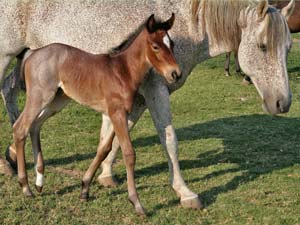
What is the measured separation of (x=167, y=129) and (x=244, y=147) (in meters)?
2.26

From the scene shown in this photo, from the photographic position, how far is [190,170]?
5676 millimetres

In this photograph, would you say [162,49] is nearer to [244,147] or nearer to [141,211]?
[141,211]

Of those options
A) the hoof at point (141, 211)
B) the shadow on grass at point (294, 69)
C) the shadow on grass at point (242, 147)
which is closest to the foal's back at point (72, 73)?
the hoof at point (141, 211)

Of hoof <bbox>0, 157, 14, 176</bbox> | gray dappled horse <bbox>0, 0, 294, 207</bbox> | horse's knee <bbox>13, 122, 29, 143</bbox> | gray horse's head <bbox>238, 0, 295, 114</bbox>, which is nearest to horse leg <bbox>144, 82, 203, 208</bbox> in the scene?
gray dappled horse <bbox>0, 0, 294, 207</bbox>

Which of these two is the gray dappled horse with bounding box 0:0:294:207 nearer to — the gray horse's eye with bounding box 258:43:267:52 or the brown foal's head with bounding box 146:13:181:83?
the gray horse's eye with bounding box 258:43:267:52

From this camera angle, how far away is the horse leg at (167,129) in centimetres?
457

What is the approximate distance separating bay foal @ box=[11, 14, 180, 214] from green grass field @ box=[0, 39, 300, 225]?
266mm

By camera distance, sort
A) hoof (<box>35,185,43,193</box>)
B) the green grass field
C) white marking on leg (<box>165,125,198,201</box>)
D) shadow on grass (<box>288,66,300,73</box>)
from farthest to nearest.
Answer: shadow on grass (<box>288,66,300,73</box>) → hoof (<box>35,185,43,193</box>) → white marking on leg (<box>165,125,198,201</box>) → the green grass field

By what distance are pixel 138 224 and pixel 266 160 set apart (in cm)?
241

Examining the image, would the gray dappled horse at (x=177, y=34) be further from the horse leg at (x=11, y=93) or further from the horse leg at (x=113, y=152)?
the horse leg at (x=11, y=93)

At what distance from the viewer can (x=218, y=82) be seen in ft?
38.8

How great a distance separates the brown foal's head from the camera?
3971 millimetres

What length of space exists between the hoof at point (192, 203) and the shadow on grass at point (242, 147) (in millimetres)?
124

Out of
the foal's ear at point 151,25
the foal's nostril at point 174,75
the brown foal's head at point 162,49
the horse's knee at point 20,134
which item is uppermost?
the foal's ear at point 151,25
